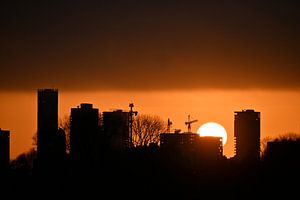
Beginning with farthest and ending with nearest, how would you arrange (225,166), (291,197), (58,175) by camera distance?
(225,166), (58,175), (291,197)

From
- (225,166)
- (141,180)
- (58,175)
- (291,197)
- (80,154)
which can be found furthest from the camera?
(80,154)

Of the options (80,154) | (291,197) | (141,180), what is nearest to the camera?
(291,197)

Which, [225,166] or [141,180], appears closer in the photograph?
[141,180]

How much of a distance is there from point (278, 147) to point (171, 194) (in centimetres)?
6502

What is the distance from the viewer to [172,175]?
13475 centimetres

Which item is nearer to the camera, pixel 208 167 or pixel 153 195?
pixel 153 195

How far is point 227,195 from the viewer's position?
390 feet

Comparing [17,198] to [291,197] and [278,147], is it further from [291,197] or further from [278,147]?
[278,147]

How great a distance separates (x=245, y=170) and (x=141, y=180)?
62.2 ft

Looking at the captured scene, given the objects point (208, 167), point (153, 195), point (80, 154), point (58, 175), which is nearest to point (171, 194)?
point (153, 195)

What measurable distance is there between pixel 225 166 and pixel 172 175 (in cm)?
2252

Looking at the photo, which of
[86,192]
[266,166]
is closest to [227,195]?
[86,192]

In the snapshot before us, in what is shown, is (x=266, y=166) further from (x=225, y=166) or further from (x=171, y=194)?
(x=171, y=194)

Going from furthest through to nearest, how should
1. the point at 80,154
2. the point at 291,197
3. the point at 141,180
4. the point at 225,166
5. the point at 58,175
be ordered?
the point at 80,154, the point at 225,166, the point at 58,175, the point at 141,180, the point at 291,197
